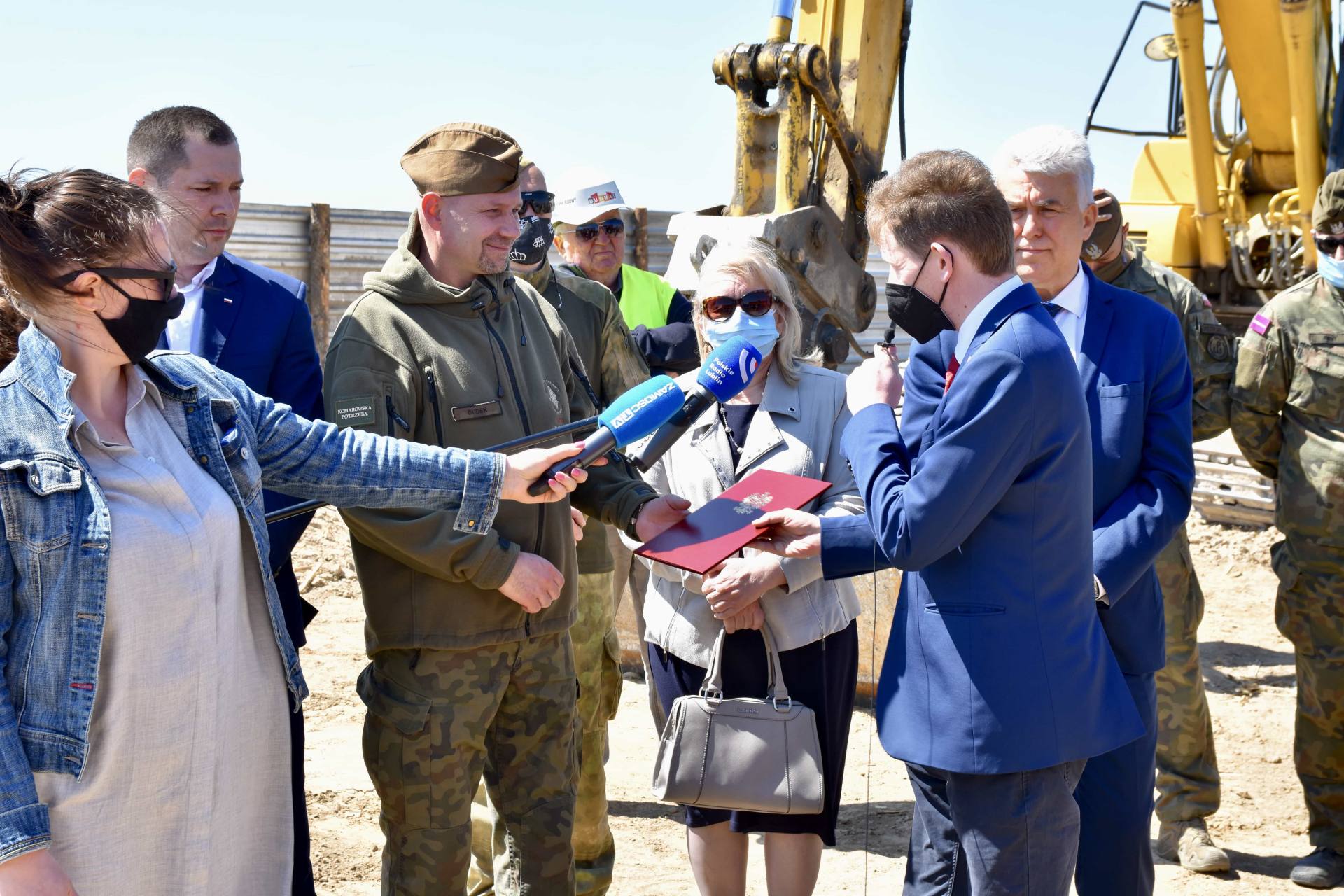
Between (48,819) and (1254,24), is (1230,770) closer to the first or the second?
(48,819)

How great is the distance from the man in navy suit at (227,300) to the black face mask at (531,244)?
93cm

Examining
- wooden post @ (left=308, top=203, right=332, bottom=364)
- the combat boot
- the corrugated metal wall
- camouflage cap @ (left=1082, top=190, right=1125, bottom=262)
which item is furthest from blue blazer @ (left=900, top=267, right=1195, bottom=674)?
wooden post @ (left=308, top=203, right=332, bottom=364)

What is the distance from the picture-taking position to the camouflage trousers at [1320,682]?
15.0 ft

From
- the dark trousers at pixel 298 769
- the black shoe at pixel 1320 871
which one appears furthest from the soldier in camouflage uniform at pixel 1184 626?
the dark trousers at pixel 298 769

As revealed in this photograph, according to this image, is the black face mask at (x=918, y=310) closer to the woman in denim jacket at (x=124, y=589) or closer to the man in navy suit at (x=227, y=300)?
the woman in denim jacket at (x=124, y=589)

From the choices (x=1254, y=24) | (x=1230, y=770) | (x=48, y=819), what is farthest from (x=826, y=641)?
(x=1254, y=24)

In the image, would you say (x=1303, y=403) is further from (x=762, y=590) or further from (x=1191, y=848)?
(x=762, y=590)

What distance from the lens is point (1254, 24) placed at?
8953 millimetres

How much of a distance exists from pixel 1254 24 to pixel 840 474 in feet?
23.3

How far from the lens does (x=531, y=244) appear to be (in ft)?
14.8

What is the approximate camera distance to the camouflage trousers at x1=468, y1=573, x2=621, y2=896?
4.11m

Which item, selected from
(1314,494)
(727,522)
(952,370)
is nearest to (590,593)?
(727,522)

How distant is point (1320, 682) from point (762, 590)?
2.49 m

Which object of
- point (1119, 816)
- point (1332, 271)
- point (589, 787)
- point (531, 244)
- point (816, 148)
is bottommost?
point (589, 787)
